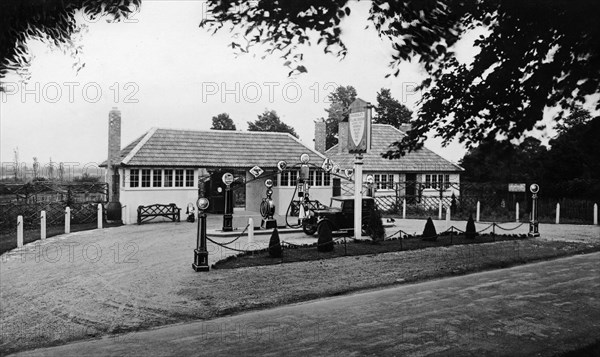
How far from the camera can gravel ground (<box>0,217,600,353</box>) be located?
6496 mm

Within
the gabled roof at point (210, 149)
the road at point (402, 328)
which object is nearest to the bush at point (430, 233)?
the road at point (402, 328)

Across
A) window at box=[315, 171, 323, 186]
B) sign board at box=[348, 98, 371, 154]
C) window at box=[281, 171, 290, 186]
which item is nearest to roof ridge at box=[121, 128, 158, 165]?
window at box=[281, 171, 290, 186]

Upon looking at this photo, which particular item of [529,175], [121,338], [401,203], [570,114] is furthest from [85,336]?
[401,203]

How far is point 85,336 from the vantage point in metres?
5.87

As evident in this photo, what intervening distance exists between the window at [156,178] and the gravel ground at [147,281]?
16.2 feet

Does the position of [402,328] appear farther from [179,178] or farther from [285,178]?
[285,178]

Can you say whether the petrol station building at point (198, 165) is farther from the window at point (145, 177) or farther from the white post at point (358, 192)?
the white post at point (358, 192)

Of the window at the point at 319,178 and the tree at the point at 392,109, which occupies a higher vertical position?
the tree at the point at 392,109

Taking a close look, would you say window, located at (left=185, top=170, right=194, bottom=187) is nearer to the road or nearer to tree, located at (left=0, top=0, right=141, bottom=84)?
the road

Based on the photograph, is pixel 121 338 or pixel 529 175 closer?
pixel 529 175

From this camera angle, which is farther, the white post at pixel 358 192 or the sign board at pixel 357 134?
the white post at pixel 358 192

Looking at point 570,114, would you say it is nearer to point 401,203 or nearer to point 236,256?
point 236,256

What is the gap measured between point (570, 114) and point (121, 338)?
5.40 m

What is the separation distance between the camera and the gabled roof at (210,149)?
1847cm
